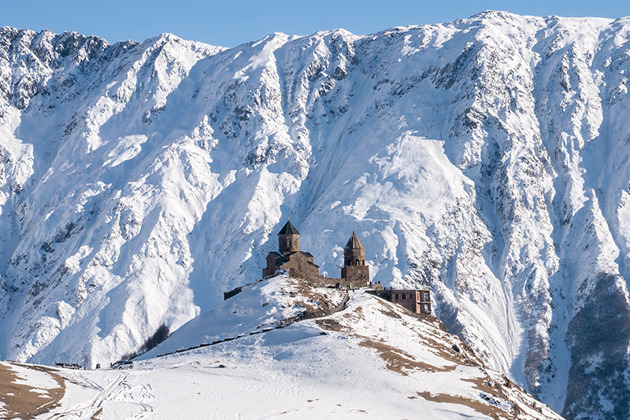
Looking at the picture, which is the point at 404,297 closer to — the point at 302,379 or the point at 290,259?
the point at 290,259

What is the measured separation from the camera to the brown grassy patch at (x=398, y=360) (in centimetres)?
11861

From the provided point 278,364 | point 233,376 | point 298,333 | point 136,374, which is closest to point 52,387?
point 136,374

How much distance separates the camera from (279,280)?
162 meters

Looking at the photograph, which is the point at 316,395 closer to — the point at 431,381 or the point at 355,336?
the point at 431,381

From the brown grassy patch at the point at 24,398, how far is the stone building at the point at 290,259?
70.1 metres

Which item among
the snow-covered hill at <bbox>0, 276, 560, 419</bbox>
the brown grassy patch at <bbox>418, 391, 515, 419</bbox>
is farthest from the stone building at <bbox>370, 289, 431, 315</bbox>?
the brown grassy patch at <bbox>418, 391, 515, 419</bbox>

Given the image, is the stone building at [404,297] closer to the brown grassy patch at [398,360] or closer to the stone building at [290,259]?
the stone building at [290,259]

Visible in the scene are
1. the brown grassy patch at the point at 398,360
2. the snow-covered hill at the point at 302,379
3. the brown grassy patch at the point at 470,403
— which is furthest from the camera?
the brown grassy patch at the point at 398,360

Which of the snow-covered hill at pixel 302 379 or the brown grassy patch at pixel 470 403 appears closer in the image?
the snow-covered hill at pixel 302 379

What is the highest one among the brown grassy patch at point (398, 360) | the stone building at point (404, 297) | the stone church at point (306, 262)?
the stone church at point (306, 262)

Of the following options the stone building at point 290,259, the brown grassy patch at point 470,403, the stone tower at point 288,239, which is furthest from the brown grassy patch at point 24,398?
the stone tower at point 288,239

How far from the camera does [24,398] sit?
95.2 metres

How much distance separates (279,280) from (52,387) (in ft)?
205

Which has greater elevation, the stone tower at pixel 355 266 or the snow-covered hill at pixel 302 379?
the stone tower at pixel 355 266
